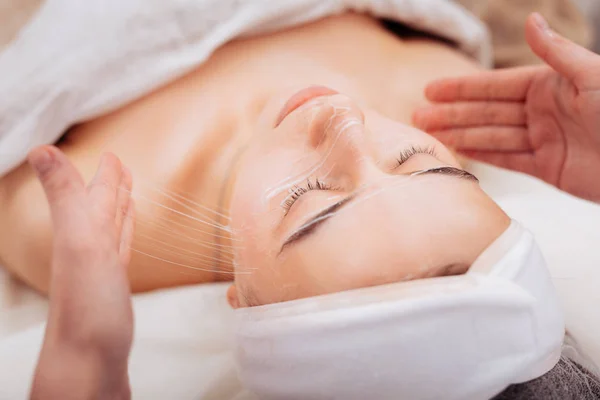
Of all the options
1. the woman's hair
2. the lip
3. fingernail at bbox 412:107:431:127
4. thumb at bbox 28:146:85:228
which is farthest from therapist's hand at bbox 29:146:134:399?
fingernail at bbox 412:107:431:127

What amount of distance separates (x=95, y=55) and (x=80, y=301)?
606 mm

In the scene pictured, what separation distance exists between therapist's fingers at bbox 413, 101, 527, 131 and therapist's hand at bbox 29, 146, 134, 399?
0.74m

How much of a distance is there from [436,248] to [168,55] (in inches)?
26.5

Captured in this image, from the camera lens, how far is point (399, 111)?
44.6 inches

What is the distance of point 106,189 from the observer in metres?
0.62

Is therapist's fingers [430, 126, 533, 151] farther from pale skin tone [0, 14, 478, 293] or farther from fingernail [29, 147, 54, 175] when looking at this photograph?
fingernail [29, 147, 54, 175]

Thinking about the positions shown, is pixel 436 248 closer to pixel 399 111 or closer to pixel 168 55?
pixel 399 111

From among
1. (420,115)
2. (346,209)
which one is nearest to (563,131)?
(420,115)

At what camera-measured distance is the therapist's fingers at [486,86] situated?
1069 millimetres

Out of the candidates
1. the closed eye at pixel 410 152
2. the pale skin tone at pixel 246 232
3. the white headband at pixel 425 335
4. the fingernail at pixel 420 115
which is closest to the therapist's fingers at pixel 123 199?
the pale skin tone at pixel 246 232

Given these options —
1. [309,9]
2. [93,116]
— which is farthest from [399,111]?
[93,116]

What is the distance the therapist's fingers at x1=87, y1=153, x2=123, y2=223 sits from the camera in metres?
0.58

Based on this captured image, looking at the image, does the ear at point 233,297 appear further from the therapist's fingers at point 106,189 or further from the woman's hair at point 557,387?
the woman's hair at point 557,387

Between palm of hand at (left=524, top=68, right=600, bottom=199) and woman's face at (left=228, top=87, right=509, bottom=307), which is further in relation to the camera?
palm of hand at (left=524, top=68, right=600, bottom=199)
